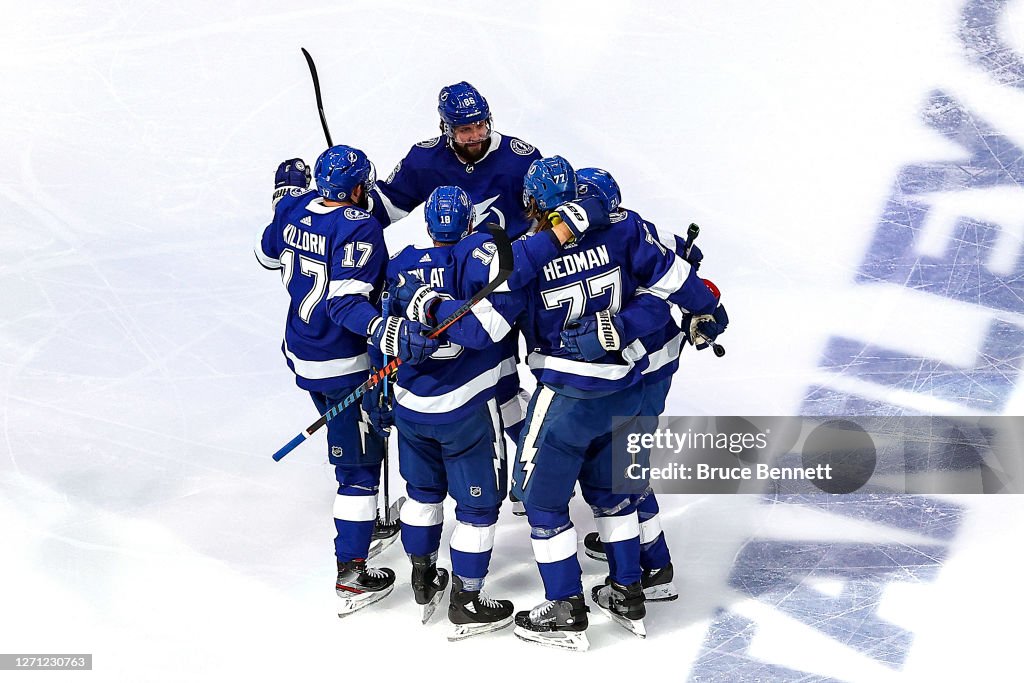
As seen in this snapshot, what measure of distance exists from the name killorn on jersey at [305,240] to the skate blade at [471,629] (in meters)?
1.30

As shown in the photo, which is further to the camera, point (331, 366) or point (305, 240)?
point (331, 366)

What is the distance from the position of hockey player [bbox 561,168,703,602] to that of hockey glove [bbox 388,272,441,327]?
419 mm

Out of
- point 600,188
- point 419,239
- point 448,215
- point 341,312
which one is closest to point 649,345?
point 600,188

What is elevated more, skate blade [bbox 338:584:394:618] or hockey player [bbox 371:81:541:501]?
hockey player [bbox 371:81:541:501]

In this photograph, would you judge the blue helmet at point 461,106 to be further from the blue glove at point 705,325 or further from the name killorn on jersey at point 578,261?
the blue glove at point 705,325

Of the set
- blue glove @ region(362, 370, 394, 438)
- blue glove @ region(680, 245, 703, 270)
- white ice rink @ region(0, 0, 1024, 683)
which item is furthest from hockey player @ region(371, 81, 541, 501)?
white ice rink @ region(0, 0, 1024, 683)

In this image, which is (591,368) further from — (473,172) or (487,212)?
(473,172)

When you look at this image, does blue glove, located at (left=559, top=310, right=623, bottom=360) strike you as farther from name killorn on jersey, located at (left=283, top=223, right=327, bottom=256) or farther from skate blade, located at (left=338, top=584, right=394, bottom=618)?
→ skate blade, located at (left=338, top=584, right=394, bottom=618)

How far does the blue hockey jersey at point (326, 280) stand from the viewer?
418 centimetres

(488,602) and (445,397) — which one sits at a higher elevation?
(445,397)

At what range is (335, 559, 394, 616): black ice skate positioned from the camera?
171 inches

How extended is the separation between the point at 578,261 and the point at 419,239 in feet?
10.4

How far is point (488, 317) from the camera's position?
12.7 feet

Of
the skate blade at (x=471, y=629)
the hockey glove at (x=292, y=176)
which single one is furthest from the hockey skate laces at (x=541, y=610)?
the hockey glove at (x=292, y=176)
